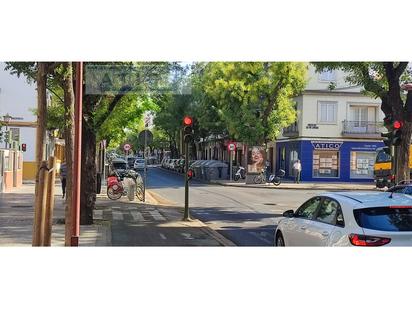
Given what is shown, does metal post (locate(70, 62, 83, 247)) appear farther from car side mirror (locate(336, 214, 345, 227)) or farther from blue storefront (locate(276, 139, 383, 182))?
blue storefront (locate(276, 139, 383, 182))

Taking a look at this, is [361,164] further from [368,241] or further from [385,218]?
[368,241]

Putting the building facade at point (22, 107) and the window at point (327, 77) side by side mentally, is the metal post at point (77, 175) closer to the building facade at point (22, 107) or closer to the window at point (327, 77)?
the building facade at point (22, 107)

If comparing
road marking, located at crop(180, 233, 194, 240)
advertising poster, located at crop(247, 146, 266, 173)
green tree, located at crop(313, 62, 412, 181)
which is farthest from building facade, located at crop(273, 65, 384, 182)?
road marking, located at crop(180, 233, 194, 240)

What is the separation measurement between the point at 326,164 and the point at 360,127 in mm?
3618

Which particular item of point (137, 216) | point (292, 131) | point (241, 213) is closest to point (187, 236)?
point (137, 216)

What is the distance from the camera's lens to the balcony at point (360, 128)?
41250 mm

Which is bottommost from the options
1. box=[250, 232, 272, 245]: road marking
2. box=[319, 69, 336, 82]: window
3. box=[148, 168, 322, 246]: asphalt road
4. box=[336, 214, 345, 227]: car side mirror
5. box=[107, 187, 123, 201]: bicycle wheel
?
box=[148, 168, 322, 246]: asphalt road

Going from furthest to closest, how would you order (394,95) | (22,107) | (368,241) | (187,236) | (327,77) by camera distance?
(327,77)
(22,107)
(394,95)
(187,236)
(368,241)

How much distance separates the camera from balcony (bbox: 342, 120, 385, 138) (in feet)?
135

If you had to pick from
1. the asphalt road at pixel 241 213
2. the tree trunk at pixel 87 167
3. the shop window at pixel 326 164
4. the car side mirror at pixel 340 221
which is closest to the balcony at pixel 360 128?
the shop window at pixel 326 164

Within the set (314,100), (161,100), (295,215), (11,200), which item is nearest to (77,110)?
(295,215)

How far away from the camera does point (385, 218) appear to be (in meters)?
7.23

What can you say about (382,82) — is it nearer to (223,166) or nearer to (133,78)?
(133,78)

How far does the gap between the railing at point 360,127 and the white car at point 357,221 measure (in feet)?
111
